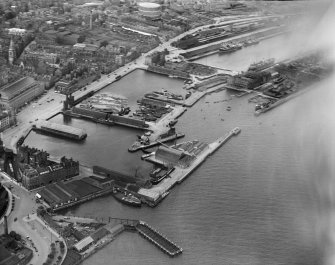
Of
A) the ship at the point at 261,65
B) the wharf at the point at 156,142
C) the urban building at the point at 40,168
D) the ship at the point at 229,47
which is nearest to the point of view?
the urban building at the point at 40,168

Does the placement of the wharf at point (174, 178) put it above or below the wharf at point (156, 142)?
above

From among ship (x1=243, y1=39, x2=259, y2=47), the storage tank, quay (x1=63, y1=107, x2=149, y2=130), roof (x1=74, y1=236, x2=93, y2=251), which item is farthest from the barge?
the storage tank

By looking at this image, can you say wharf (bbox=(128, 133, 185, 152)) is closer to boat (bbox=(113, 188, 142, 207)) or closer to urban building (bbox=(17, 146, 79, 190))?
urban building (bbox=(17, 146, 79, 190))

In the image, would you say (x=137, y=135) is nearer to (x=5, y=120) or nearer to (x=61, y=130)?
(x=61, y=130)

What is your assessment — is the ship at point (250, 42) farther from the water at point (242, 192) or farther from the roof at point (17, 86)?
the roof at point (17, 86)

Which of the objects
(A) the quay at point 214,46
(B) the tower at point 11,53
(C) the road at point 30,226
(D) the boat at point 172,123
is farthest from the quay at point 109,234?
(A) the quay at point 214,46

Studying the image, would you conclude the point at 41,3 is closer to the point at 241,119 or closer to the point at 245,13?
the point at 245,13

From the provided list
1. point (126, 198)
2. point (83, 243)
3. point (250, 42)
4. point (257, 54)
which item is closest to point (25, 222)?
point (83, 243)
